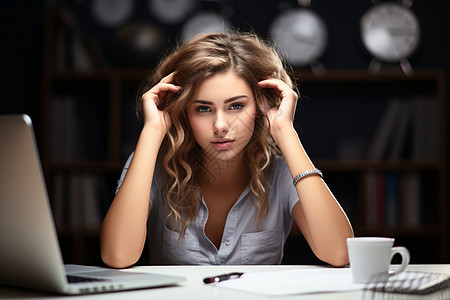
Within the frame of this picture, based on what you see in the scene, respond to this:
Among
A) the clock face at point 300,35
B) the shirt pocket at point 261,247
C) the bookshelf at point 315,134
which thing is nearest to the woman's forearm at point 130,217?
the shirt pocket at point 261,247

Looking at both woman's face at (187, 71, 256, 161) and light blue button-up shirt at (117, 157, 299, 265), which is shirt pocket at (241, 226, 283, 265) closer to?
light blue button-up shirt at (117, 157, 299, 265)

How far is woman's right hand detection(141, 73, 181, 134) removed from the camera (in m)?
1.58

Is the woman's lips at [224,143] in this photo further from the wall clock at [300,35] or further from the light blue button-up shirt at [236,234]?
the wall clock at [300,35]

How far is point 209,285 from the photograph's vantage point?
0.94 metres

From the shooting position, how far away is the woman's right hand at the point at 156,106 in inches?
62.4

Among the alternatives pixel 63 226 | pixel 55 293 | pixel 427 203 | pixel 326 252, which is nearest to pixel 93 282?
pixel 55 293

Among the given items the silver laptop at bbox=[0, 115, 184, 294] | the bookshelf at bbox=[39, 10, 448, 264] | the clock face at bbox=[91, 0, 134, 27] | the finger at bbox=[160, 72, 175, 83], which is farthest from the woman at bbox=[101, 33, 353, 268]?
the clock face at bbox=[91, 0, 134, 27]

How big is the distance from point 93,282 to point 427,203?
2.73 metres

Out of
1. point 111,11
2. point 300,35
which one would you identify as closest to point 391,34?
point 300,35

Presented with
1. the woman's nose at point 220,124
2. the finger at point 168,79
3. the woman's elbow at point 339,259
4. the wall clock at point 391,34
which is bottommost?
the woman's elbow at point 339,259

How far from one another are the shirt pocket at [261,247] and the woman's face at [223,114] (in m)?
0.24

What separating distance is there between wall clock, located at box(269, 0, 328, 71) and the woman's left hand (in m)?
1.59

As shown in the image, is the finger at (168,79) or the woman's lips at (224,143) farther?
the finger at (168,79)

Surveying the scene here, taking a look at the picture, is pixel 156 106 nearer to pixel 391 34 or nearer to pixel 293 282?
pixel 293 282
